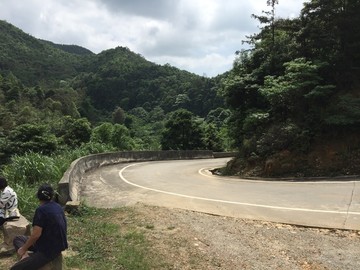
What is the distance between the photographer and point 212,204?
12.2 meters

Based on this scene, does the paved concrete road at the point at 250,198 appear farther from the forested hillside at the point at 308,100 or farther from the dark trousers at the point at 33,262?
the dark trousers at the point at 33,262

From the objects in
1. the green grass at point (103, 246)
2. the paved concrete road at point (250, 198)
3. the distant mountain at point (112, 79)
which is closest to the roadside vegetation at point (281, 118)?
the green grass at point (103, 246)

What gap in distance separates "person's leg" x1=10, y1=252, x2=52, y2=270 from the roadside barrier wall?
6.18m

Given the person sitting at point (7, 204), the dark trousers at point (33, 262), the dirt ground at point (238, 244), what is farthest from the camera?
the person sitting at point (7, 204)

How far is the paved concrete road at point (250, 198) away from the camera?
34.0 feet

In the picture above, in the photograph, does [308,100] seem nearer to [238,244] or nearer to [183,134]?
[238,244]

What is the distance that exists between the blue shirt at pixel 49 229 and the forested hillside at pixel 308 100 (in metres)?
14.7

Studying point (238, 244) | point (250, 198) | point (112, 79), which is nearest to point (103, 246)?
point (238, 244)

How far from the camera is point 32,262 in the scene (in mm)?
5512

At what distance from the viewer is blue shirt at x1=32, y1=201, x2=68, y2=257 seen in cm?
558

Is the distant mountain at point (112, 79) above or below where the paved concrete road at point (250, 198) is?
above

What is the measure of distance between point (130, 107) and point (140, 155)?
9441 centimetres

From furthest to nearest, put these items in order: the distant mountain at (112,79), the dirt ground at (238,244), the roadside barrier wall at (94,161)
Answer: the distant mountain at (112,79)
the roadside barrier wall at (94,161)
the dirt ground at (238,244)

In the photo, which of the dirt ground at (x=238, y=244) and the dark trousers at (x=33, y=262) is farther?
the dirt ground at (x=238, y=244)
